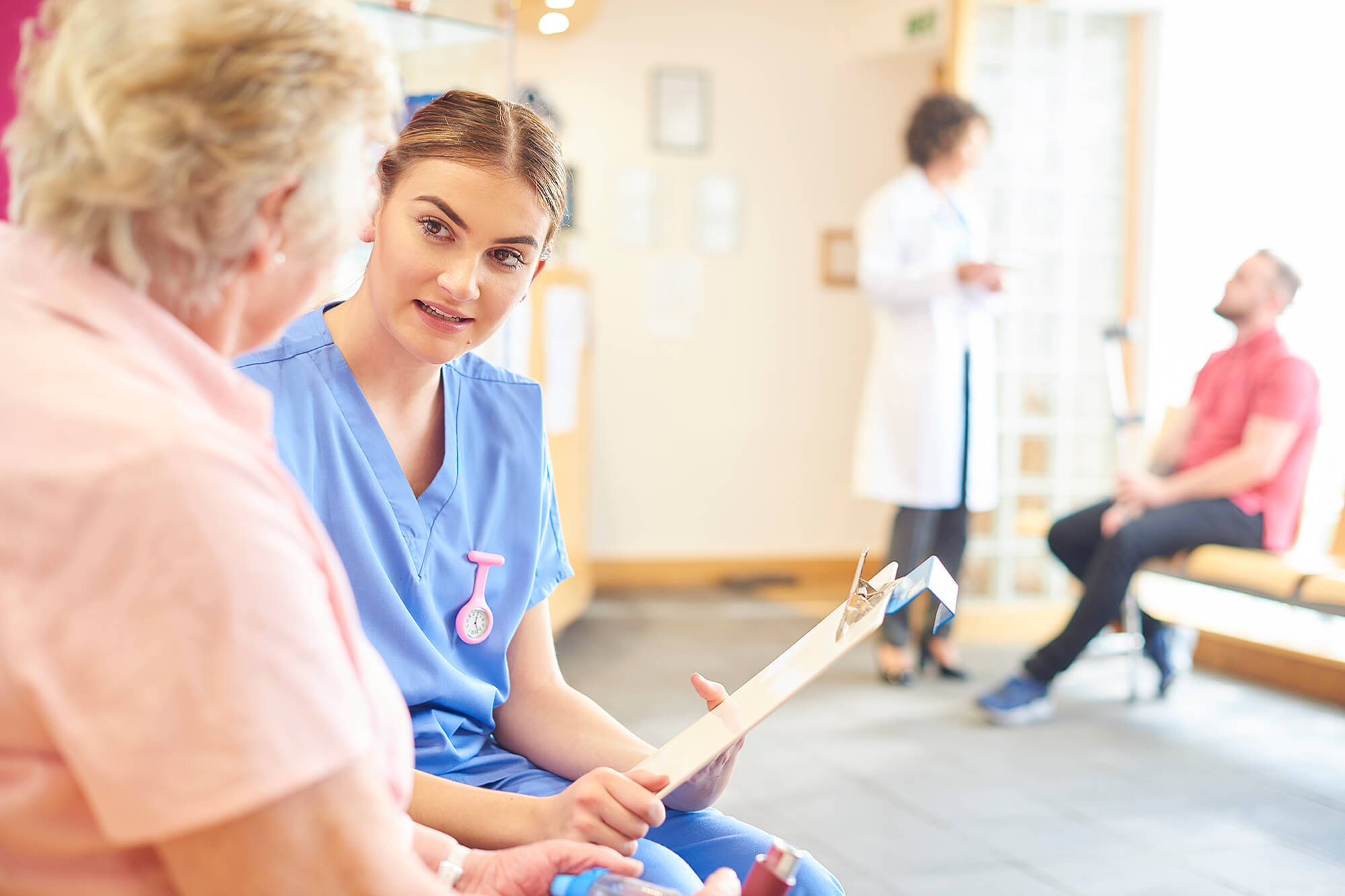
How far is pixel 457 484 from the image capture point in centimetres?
116

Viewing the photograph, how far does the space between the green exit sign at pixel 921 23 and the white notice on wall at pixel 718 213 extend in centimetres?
92

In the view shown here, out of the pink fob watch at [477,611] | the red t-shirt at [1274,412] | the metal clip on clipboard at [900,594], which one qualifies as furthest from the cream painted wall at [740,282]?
the metal clip on clipboard at [900,594]

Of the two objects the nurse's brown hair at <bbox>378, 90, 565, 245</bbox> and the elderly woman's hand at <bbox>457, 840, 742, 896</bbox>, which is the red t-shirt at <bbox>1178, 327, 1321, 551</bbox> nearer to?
the nurse's brown hair at <bbox>378, 90, 565, 245</bbox>

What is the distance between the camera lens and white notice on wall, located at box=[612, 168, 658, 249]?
4848 millimetres

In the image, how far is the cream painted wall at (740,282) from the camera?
4832 mm

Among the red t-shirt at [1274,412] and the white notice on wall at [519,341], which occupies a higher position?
the white notice on wall at [519,341]

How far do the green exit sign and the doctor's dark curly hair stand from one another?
1210 millimetres

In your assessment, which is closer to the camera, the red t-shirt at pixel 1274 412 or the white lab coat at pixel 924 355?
the red t-shirt at pixel 1274 412

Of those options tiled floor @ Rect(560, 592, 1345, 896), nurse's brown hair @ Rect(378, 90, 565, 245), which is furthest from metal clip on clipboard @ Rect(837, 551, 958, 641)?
tiled floor @ Rect(560, 592, 1345, 896)

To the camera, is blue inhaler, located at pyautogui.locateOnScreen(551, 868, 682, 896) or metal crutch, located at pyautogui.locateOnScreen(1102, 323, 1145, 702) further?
metal crutch, located at pyautogui.locateOnScreen(1102, 323, 1145, 702)

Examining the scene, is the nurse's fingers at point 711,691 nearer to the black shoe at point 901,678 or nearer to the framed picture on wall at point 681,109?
the black shoe at point 901,678

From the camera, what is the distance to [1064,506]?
4.34 metres

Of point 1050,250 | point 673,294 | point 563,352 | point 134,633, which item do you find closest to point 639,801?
point 134,633

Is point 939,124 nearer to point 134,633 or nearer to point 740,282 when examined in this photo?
point 740,282
